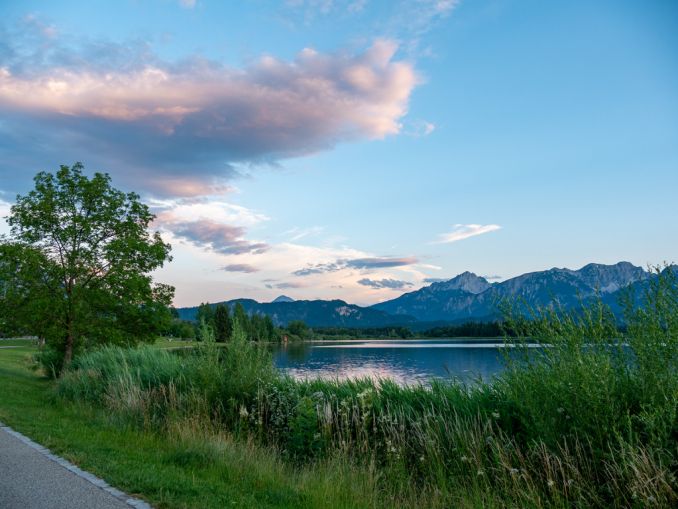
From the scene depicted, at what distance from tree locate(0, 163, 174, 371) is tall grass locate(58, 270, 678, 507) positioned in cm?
1462

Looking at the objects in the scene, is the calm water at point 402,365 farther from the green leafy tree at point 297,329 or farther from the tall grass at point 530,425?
the green leafy tree at point 297,329

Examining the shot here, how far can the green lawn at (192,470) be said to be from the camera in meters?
7.02

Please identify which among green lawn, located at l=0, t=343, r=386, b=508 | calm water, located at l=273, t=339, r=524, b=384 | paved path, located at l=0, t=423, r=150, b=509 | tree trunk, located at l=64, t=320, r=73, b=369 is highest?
tree trunk, located at l=64, t=320, r=73, b=369

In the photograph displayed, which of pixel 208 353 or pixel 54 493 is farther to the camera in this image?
pixel 208 353

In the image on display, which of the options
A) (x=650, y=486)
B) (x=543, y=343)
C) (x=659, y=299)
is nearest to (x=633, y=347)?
(x=659, y=299)

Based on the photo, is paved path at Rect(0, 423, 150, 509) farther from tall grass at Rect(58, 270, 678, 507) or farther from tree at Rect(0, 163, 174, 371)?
tree at Rect(0, 163, 174, 371)

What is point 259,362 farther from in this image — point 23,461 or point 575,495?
point 575,495

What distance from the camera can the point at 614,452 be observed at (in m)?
7.13

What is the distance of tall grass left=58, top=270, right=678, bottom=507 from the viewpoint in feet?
23.1

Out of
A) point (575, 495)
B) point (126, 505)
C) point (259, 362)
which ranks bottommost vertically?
point (575, 495)

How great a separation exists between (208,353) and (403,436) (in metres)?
6.52

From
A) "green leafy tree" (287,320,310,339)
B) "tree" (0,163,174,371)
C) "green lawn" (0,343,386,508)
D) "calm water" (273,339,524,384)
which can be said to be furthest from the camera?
"green leafy tree" (287,320,310,339)

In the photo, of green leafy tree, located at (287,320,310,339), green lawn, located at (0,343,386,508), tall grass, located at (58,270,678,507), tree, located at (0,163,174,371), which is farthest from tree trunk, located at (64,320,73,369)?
green leafy tree, located at (287,320,310,339)

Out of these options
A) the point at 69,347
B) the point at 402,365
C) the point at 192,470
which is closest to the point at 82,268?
the point at 69,347
